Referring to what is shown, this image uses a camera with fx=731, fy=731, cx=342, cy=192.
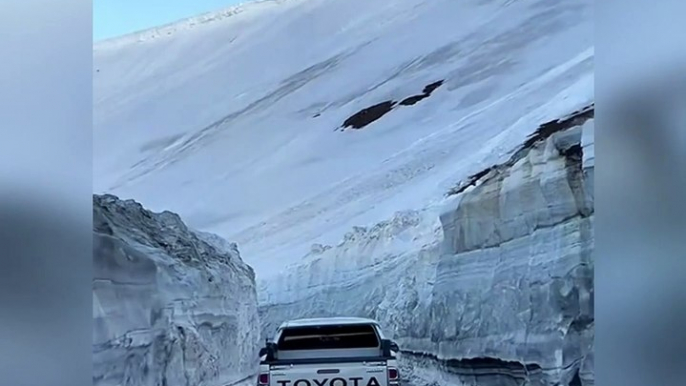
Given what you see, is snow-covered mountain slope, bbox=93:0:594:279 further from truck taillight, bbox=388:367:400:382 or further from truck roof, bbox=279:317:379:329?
truck taillight, bbox=388:367:400:382

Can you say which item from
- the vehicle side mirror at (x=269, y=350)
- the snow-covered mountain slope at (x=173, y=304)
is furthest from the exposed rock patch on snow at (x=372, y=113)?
the vehicle side mirror at (x=269, y=350)

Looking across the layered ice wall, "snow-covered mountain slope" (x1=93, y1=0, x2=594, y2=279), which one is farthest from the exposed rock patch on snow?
the layered ice wall

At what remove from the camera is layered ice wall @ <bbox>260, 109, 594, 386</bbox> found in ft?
6.41

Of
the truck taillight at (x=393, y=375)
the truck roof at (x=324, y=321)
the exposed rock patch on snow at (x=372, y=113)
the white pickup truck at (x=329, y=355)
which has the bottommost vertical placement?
the truck taillight at (x=393, y=375)

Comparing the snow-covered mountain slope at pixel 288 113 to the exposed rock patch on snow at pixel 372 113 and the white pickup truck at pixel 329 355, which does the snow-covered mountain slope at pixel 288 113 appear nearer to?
the exposed rock patch on snow at pixel 372 113

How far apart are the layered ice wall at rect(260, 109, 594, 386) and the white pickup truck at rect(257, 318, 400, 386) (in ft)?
0.11

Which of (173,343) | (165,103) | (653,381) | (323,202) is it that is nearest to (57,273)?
(173,343)

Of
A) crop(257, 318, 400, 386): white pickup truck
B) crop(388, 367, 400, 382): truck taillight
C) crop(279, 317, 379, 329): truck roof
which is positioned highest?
crop(279, 317, 379, 329): truck roof

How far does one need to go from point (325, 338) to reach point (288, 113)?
2.00ft

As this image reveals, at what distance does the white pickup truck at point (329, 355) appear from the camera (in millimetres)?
1948

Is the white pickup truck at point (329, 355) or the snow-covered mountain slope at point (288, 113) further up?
the snow-covered mountain slope at point (288, 113)

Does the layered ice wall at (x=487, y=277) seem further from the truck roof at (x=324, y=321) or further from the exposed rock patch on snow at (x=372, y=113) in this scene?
the exposed rock patch on snow at (x=372, y=113)

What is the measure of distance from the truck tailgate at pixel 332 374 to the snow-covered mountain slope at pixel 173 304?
8cm

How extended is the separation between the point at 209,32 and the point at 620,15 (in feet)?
3.38
